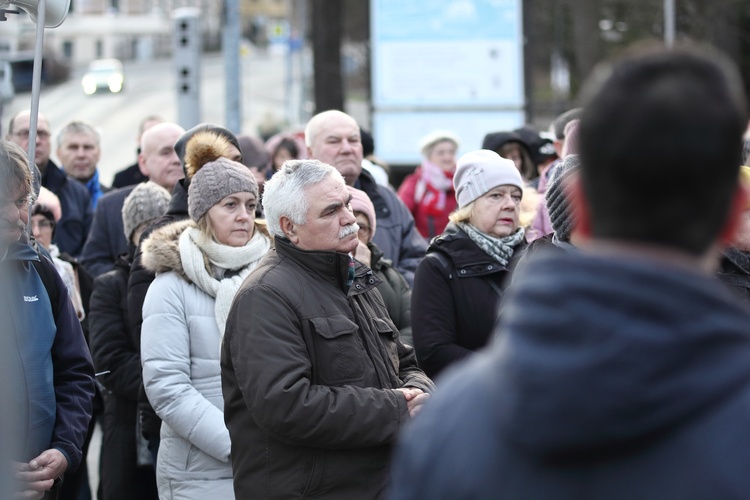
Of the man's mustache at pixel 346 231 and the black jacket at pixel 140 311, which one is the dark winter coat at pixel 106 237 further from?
the man's mustache at pixel 346 231

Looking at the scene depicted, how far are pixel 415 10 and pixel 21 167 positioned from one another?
36.8 feet

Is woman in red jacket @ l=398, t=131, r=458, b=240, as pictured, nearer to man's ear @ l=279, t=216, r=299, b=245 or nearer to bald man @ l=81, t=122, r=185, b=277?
bald man @ l=81, t=122, r=185, b=277

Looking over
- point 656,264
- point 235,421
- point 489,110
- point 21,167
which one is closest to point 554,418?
point 656,264

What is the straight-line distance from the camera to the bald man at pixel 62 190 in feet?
25.0

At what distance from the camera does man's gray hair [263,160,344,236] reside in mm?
3893

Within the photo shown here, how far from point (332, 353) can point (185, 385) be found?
1.10 m

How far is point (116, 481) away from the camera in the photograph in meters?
5.46

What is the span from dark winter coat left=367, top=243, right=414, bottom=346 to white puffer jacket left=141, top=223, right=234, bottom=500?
924 mm

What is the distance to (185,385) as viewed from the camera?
452 cm

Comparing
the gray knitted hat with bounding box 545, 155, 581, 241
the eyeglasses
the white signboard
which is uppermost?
the white signboard

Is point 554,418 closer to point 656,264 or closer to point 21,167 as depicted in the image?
point 656,264

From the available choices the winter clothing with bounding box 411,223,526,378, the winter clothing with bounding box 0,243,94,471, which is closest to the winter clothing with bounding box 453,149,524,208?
the winter clothing with bounding box 411,223,526,378

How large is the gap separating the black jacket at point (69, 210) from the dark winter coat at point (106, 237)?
92 centimetres

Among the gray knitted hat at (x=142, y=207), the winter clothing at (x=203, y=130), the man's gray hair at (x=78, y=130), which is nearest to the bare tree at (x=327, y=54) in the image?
the man's gray hair at (x=78, y=130)
